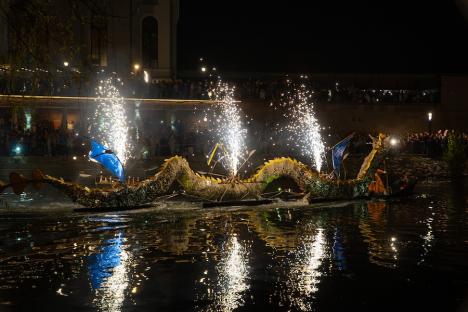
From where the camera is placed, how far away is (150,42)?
3928 cm

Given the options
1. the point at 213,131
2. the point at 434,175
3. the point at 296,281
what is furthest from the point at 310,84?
the point at 296,281

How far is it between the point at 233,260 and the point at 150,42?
2823cm

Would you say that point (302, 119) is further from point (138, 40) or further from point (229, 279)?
point (229, 279)

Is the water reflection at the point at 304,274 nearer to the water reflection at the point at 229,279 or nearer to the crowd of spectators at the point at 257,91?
the water reflection at the point at 229,279

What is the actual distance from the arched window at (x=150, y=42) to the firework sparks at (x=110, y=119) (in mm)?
6370

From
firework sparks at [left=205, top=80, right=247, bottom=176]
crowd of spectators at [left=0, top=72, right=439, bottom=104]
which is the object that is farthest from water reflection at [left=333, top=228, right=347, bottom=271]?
firework sparks at [left=205, top=80, right=247, bottom=176]

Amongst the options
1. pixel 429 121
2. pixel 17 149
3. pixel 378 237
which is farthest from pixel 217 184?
pixel 429 121

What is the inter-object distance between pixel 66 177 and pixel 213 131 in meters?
9.97

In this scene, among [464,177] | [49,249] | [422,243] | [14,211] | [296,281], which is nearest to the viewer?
[296,281]

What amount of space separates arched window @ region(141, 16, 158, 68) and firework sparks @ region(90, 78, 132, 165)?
6.37 m

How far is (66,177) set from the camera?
87.3ft

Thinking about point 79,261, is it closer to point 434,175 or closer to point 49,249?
point 49,249

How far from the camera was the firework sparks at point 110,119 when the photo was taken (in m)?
31.0

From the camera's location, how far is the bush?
3106cm
